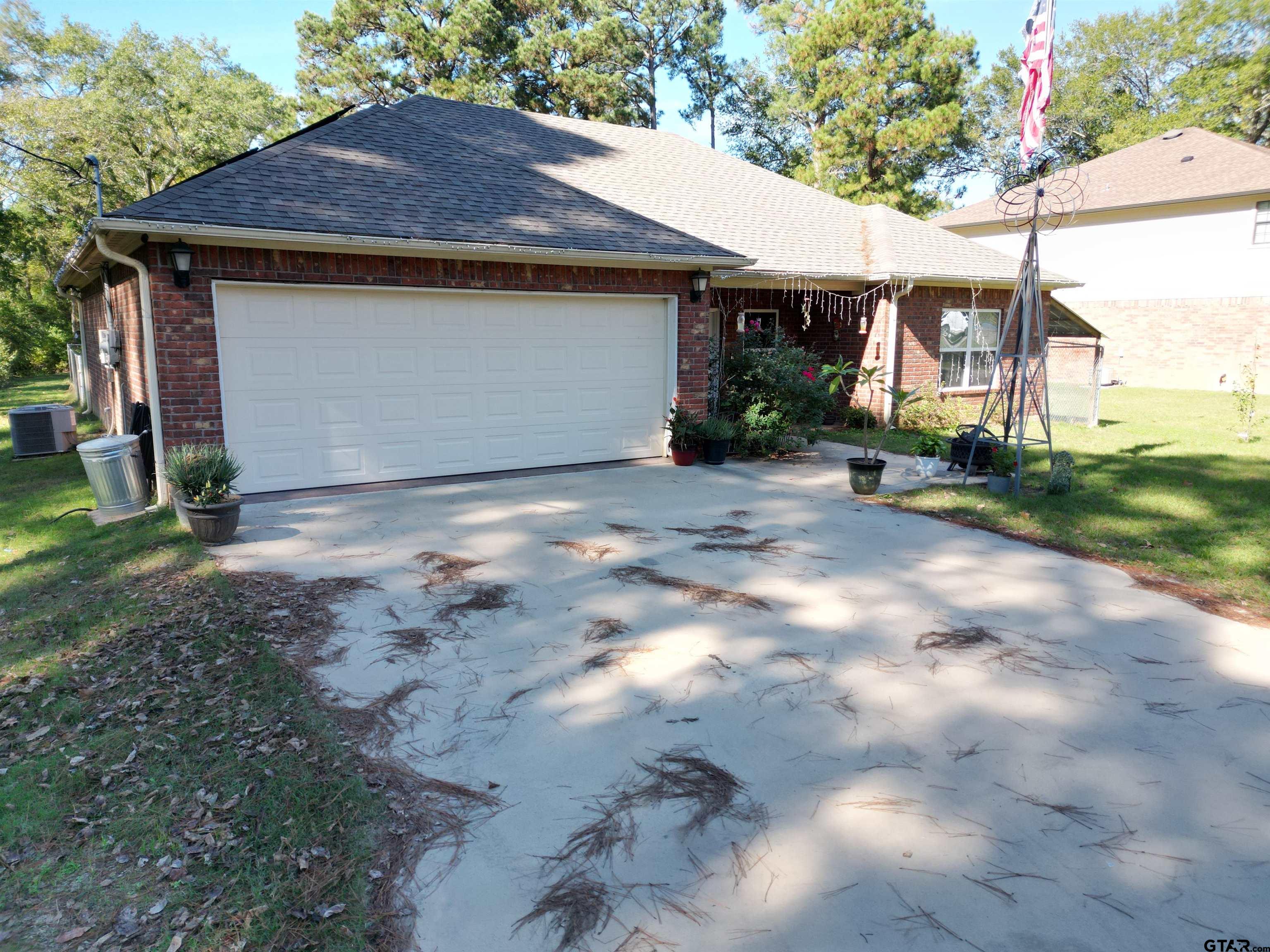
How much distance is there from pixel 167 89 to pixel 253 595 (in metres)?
34.2

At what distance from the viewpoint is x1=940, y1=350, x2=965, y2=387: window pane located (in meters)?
15.3

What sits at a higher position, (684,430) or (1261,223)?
(1261,223)

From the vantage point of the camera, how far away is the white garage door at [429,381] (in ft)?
27.1

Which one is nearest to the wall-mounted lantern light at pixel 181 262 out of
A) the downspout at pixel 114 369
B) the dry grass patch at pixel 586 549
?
the downspout at pixel 114 369

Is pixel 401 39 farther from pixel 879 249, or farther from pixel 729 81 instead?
pixel 879 249

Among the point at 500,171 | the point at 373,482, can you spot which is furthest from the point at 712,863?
the point at 500,171

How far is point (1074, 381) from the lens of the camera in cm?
1627

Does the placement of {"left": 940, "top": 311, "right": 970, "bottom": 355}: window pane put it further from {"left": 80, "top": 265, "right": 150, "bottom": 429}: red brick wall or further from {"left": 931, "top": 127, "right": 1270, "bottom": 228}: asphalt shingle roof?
{"left": 80, "top": 265, "right": 150, "bottom": 429}: red brick wall

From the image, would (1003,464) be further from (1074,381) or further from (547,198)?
(1074,381)

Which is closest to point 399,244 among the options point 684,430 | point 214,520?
point 214,520

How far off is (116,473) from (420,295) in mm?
3565

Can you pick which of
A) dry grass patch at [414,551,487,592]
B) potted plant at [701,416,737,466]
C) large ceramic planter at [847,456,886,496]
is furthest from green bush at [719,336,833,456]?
dry grass patch at [414,551,487,592]

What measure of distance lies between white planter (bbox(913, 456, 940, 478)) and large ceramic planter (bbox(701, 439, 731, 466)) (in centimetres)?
249

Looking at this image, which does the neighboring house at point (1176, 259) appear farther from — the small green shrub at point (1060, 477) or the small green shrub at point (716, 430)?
the small green shrub at point (716, 430)
